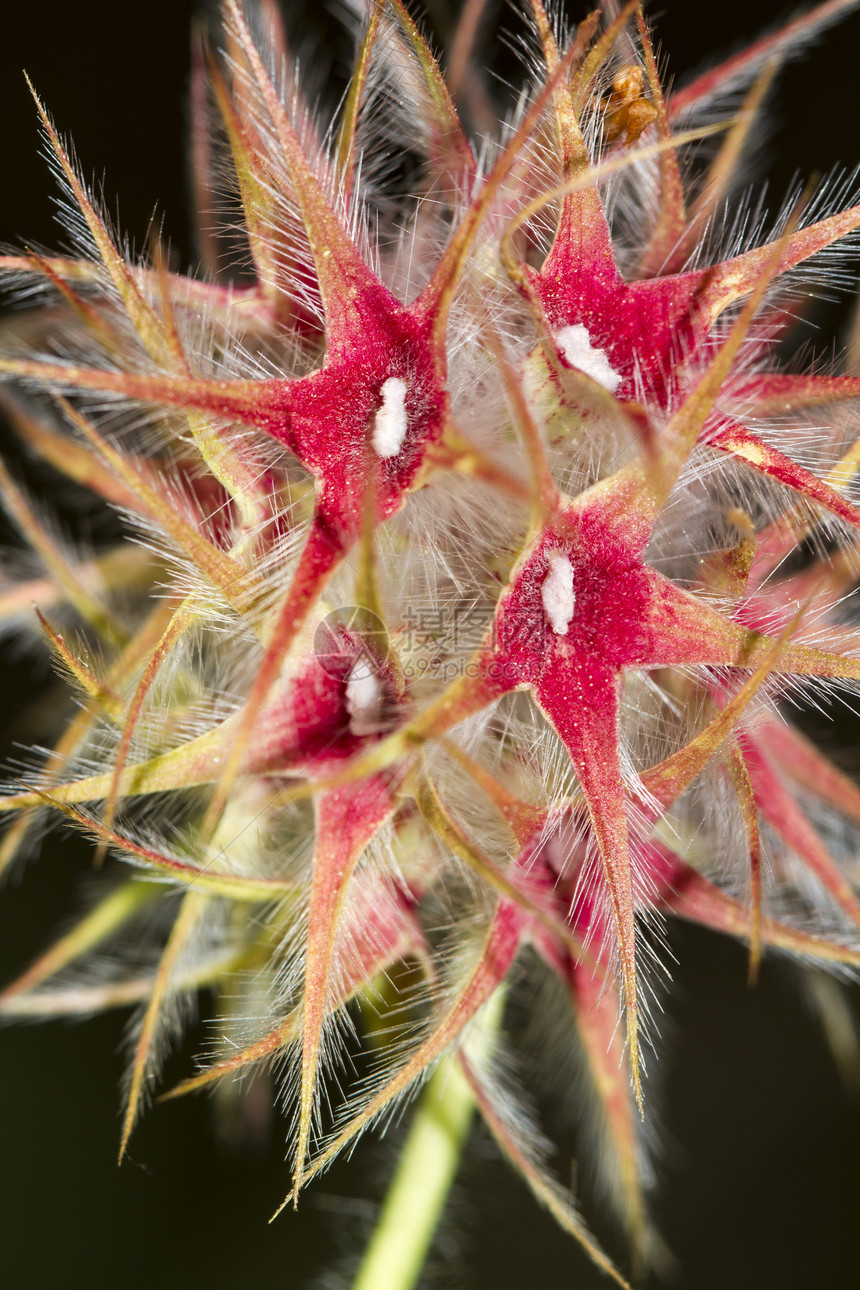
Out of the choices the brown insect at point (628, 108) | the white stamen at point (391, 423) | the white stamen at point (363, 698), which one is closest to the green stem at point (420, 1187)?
the white stamen at point (363, 698)

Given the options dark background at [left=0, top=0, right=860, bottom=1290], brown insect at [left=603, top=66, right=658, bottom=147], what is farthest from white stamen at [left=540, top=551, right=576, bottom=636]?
dark background at [left=0, top=0, right=860, bottom=1290]

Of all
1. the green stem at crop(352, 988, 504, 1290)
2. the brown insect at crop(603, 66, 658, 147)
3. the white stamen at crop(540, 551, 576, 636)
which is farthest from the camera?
the green stem at crop(352, 988, 504, 1290)

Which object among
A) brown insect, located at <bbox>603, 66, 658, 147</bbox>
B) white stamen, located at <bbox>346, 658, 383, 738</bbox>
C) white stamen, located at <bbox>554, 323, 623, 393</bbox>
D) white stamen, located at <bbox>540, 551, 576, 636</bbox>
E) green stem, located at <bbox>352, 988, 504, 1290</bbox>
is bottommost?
green stem, located at <bbox>352, 988, 504, 1290</bbox>

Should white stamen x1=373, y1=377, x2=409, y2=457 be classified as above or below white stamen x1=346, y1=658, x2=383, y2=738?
above

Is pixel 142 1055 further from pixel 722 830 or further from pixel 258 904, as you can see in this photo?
pixel 722 830

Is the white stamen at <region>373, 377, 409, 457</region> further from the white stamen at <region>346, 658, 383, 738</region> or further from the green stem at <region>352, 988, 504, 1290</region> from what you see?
the green stem at <region>352, 988, 504, 1290</region>

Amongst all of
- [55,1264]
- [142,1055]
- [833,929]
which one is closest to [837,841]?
[833,929]

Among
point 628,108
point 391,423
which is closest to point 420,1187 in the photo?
point 391,423

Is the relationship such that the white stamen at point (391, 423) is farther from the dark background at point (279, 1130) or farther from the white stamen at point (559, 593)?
the dark background at point (279, 1130)
